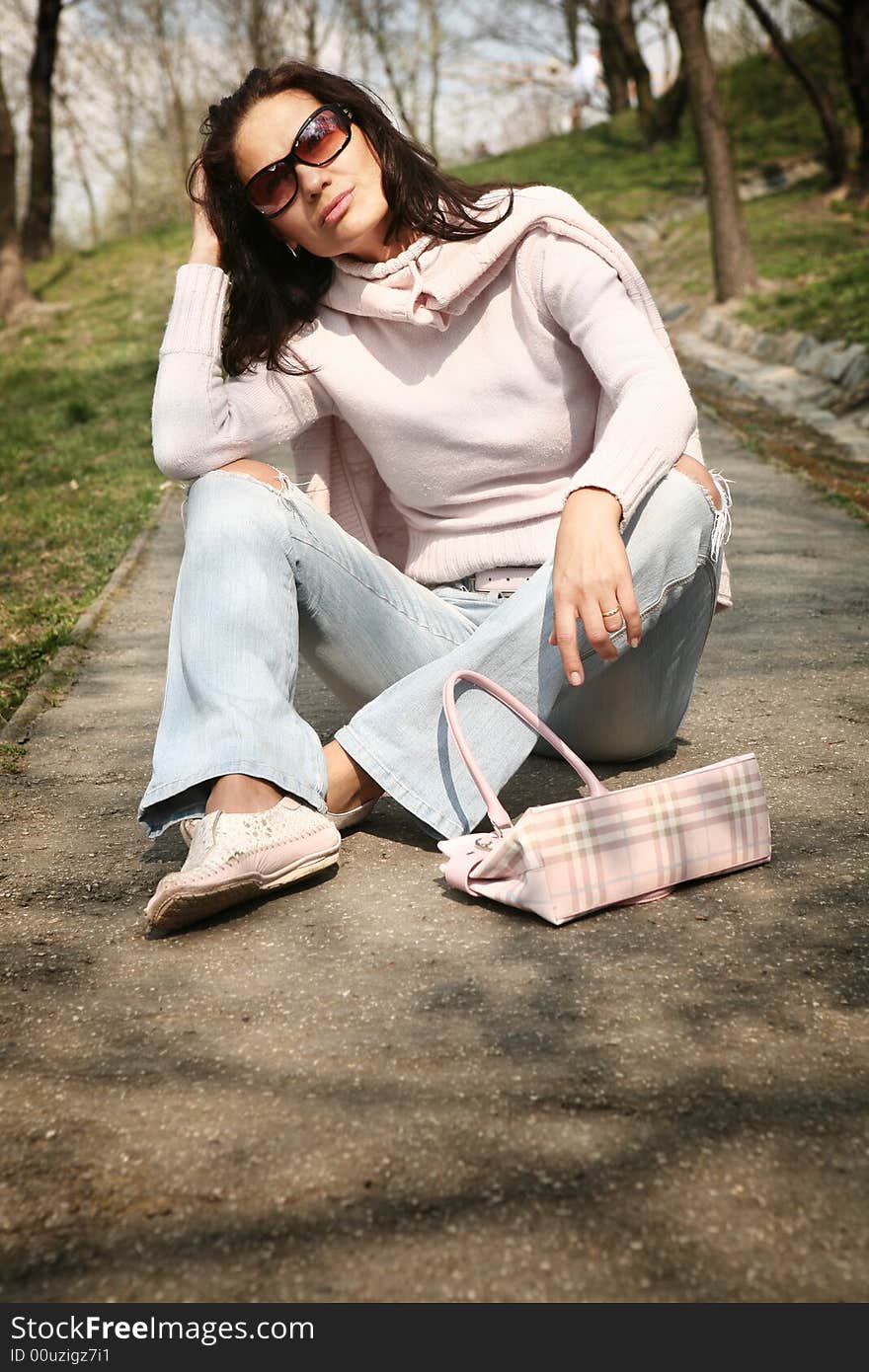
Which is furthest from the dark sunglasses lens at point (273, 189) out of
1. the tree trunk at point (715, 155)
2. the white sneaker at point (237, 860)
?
the tree trunk at point (715, 155)

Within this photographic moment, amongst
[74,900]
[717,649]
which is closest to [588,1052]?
[74,900]

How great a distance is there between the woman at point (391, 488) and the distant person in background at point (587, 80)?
82.4 ft

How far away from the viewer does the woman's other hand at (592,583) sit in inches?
86.1

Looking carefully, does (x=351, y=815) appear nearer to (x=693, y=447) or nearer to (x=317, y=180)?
(x=693, y=447)

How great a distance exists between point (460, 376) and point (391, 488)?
30 centimetres

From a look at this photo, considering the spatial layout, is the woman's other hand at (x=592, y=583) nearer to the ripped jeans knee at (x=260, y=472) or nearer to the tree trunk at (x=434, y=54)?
the ripped jeans knee at (x=260, y=472)

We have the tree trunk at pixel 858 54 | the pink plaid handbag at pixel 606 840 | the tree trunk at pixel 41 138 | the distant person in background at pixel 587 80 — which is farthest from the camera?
the distant person in background at pixel 587 80

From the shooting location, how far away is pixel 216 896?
223 cm

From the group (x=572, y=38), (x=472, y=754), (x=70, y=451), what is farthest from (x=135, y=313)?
(x=572, y=38)

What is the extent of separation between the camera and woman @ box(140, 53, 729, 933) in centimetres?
230

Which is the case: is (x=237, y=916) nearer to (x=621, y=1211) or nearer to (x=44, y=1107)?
(x=44, y=1107)

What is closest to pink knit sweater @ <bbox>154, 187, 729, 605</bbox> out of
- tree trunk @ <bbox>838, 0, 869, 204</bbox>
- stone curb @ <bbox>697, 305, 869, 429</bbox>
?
stone curb @ <bbox>697, 305, 869, 429</bbox>

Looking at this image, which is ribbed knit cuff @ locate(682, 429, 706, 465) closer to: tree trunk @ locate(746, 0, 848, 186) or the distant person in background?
tree trunk @ locate(746, 0, 848, 186)
